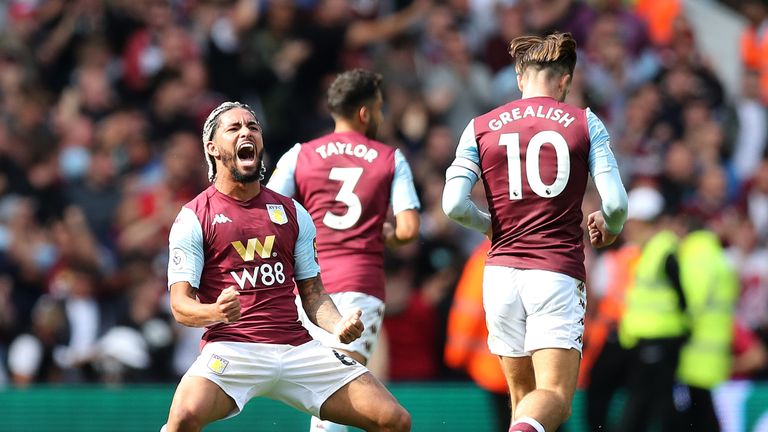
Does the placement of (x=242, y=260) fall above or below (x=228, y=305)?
above

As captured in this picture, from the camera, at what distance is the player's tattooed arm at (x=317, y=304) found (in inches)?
295

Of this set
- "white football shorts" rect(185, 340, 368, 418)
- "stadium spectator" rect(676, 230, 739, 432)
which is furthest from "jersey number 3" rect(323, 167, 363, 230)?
"stadium spectator" rect(676, 230, 739, 432)

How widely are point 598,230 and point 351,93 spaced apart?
2323 mm

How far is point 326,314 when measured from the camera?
7.53m

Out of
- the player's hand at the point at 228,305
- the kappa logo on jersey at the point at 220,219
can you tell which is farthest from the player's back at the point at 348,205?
the player's hand at the point at 228,305

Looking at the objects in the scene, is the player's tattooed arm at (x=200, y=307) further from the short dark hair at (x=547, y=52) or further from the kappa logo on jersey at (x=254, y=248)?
the short dark hair at (x=547, y=52)

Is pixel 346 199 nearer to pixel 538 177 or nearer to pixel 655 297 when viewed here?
pixel 538 177

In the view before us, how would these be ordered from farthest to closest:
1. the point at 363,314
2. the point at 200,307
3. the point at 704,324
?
the point at 704,324 < the point at 363,314 < the point at 200,307

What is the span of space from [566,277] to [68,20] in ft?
34.3

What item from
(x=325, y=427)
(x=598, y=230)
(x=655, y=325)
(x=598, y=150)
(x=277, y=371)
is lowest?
(x=325, y=427)

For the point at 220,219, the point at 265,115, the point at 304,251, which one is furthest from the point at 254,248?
the point at 265,115

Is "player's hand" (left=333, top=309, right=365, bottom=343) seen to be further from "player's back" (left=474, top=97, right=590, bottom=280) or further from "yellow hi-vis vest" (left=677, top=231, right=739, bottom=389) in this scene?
"yellow hi-vis vest" (left=677, top=231, right=739, bottom=389)

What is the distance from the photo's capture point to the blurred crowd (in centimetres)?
1416

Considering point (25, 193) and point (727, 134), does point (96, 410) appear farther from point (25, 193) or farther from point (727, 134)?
→ point (727, 134)
